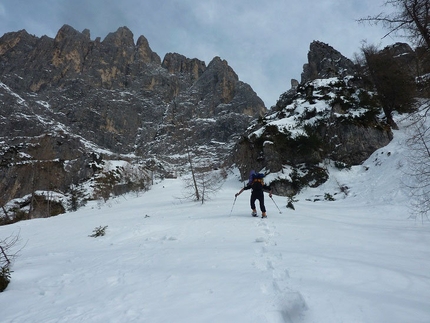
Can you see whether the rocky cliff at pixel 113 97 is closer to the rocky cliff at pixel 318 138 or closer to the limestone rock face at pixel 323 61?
the limestone rock face at pixel 323 61

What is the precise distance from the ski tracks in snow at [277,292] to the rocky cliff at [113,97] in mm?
97750

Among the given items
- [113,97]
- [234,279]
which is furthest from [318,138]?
[113,97]

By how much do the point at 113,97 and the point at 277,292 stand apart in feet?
525

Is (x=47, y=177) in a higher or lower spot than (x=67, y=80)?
lower

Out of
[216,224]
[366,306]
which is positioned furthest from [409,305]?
[216,224]

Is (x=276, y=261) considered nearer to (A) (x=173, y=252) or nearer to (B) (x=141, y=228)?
(A) (x=173, y=252)

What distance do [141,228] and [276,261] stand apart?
227 inches

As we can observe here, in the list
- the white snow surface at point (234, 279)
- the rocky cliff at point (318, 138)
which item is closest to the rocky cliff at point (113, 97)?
the rocky cliff at point (318, 138)

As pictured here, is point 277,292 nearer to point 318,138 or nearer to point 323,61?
point 318,138

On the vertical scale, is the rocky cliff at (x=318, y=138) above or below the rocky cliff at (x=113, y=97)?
below

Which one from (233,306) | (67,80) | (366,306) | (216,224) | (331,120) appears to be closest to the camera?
(366,306)

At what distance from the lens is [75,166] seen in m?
40.3

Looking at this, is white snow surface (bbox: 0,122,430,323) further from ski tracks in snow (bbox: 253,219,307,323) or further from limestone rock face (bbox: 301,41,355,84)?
limestone rock face (bbox: 301,41,355,84)

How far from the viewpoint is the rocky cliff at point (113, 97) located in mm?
115125
